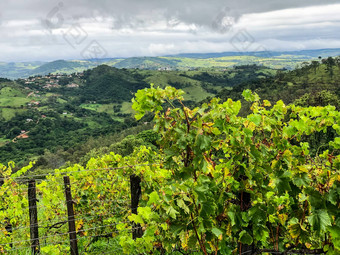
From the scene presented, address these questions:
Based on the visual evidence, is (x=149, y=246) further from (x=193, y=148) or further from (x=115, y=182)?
(x=115, y=182)

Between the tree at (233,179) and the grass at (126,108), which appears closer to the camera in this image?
the tree at (233,179)

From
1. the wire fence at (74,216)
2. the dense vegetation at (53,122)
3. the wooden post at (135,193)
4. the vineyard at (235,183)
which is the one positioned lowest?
the dense vegetation at (53,122)

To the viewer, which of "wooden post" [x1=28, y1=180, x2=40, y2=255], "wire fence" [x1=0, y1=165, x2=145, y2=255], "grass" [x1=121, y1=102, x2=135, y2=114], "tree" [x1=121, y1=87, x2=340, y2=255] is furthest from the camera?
"grass" [x1=121, y1=102, x2=135, y2=114]

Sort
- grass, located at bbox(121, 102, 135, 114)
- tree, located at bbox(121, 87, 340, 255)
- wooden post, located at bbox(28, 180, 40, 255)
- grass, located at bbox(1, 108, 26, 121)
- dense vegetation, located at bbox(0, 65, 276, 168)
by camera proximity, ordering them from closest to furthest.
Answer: tree, located at bbox(121, 87, 340, 255), wooden post, located at bbox(28, 180, 40, 255), dense vegetation, located at bbox(0, 65, 276, 168), grass, located at bbox(1, 108, 26, 121), grass, located at bbox(121, 102, 135, 114)

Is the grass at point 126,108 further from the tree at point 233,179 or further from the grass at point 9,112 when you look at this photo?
the tree at point 233,179

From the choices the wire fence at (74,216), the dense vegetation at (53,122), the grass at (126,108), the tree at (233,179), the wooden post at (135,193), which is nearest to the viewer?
the tree at (233,179)

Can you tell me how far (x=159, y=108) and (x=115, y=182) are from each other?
4.35m

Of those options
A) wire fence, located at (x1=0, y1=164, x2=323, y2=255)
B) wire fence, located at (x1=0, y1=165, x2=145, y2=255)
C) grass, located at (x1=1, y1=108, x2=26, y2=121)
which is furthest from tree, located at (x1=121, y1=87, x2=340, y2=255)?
grass, located at (x1=1, y1=108, x2=26, y2=121)

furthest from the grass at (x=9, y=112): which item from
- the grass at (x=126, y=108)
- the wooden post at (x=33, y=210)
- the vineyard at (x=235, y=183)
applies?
the vineyard at (x=235, y=183)

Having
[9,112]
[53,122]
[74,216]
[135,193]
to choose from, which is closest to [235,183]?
[135,193]

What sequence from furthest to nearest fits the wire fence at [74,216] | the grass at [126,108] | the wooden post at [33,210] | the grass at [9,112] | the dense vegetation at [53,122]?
the grass at [126,108], the grass at [9,112], the dense vegetation at [53,122], the wire fence at [74,216], the wooden post at [33,210]

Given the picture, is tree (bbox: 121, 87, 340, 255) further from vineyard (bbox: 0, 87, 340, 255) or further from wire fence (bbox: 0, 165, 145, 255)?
wire fence (bbox: 0, 165, 145, 255)

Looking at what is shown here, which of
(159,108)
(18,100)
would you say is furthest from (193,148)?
(18,100)

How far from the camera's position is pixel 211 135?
285 cm
